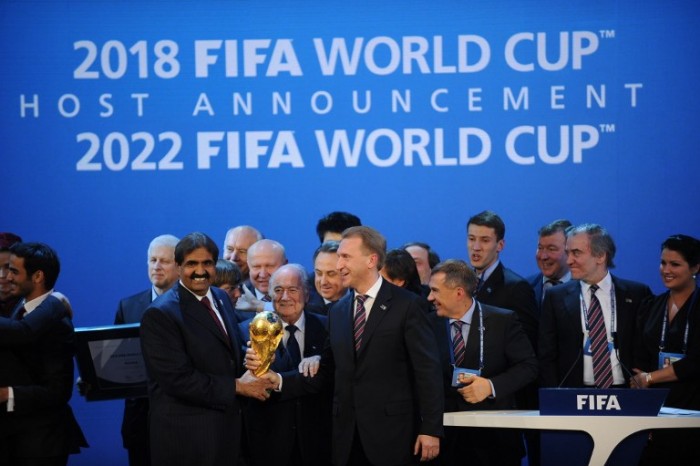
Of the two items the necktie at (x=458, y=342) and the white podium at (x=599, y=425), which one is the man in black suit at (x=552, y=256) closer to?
the necktie at (x=458, y=342)

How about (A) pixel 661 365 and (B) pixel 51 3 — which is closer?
(A) pixel 661 365

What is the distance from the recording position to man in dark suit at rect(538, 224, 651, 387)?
5.59 metres

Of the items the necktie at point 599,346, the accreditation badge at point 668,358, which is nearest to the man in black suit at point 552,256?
the necktie at point 599,346

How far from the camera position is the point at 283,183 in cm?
762

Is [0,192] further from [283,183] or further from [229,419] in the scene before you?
[229,419]

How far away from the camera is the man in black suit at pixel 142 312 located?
6.03 metres

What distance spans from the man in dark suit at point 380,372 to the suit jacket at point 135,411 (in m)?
1.66

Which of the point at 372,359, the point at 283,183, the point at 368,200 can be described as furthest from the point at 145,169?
the point at 372,359

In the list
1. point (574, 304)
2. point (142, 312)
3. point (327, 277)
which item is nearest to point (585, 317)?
point (574, 304)

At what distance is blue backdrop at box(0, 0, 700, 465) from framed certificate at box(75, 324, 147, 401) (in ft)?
6.98

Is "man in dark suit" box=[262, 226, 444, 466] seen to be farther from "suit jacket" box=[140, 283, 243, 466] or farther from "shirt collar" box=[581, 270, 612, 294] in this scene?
"shirt collar" box=[581, 270, 612, 294]

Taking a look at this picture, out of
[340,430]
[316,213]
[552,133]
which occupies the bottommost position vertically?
[340,430]

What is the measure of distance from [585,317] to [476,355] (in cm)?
85

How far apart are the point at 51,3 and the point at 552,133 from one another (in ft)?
12.2
